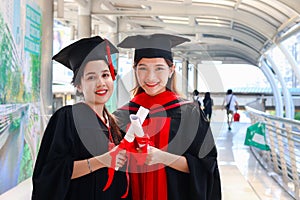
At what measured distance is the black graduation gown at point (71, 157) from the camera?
1.53 meters

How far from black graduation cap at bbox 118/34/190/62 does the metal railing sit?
2453 millimetres

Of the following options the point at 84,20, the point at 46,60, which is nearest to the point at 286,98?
the point at 84,20

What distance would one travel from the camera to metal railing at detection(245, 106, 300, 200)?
4.56 m

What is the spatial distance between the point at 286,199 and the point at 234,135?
698cm

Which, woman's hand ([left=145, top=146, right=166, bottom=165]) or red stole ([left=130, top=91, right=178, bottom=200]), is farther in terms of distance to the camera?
red stole ([left=130, top=91, right=178, bottom=200])

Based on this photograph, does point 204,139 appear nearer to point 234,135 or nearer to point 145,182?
point 145,182

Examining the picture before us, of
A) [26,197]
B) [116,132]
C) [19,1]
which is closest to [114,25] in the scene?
[19,1]

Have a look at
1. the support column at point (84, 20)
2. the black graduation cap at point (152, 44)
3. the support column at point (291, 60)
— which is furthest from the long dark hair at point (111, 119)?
the support column at point (291, 60)

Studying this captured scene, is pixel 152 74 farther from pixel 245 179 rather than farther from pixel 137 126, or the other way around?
pixel 245 179

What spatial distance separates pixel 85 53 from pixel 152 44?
289mm

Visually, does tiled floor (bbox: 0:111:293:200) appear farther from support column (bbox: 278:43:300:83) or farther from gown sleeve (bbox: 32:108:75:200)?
support column (bbox: 278:43:300:83)

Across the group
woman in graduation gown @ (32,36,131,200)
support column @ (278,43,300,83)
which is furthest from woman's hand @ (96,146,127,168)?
support column @ (278,43,300,83)

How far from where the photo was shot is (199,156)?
168cm

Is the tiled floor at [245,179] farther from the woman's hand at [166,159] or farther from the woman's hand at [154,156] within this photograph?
the woman's hand at [154,156]
